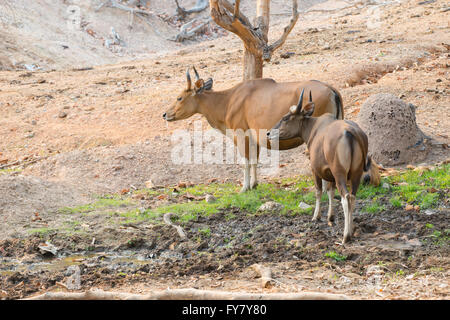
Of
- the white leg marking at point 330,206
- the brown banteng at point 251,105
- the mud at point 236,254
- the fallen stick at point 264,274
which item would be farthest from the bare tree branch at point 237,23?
the fallen stick at point 264,274

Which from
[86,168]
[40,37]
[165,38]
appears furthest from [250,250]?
[165,38]

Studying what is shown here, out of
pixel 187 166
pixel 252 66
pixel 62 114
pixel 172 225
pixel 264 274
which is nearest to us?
pixel 264 274

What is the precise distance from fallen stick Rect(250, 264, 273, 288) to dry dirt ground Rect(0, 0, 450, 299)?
0.09 meters

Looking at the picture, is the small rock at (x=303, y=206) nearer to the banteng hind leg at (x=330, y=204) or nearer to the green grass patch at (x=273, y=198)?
the green grass patch at (x=273, y=198)

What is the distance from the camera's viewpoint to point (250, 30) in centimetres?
1027

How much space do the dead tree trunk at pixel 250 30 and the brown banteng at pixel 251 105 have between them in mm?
1030

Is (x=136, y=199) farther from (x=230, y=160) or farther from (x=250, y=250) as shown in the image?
(x=250, y=250)

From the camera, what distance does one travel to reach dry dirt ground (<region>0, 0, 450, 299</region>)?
19.9 ft

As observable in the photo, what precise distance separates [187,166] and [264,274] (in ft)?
17.8

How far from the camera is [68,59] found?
2044 centimetres

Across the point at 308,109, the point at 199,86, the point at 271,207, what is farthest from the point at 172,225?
the point at 199,86

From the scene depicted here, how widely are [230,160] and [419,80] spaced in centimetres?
482

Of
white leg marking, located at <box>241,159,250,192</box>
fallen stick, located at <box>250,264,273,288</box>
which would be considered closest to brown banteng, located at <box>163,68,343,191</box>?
white leg marking, located at <box>241,159,250,192</box>

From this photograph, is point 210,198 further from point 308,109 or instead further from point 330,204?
point 308,109
